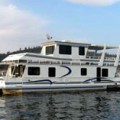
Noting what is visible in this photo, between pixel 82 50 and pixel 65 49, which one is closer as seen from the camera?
pixel 65 49

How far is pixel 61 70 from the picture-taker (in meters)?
35.0

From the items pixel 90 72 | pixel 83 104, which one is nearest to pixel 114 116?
pixel 83 104

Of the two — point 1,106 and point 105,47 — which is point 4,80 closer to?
point 1,106

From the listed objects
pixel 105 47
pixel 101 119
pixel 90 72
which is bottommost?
pixel 101 119

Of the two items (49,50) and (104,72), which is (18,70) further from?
(104,72)

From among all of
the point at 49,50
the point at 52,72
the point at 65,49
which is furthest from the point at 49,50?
the point at 52,72

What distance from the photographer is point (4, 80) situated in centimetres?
3180

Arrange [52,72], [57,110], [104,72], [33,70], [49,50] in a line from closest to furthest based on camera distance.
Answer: [57,110]
[33,70]
[52,72]
[49,50]
[104,72]

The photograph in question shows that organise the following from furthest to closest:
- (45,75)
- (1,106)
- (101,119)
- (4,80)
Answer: (45,75)
(4,80)
(1,106)
(101,119)

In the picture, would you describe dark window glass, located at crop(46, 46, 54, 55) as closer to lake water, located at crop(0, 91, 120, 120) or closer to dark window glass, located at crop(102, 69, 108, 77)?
dark window glass, located at crop(102, 69, 108, 77)

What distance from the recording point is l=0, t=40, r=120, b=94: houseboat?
1297 inches

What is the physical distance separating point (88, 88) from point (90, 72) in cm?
165

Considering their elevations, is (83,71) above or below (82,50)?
below

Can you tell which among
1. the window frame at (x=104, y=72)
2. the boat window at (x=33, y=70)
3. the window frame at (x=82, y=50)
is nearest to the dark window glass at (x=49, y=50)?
the boat window at (x=33, y=70)
